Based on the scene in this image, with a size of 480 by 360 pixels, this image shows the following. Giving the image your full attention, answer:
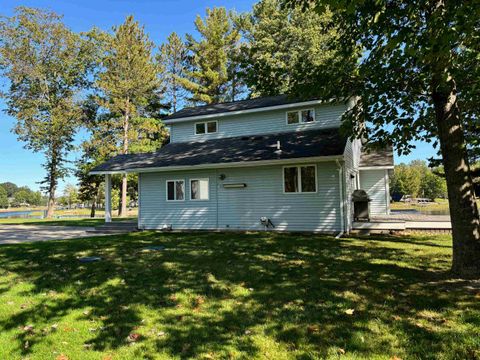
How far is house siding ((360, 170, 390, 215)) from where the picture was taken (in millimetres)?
17906

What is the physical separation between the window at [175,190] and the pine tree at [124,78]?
1543 centimetres

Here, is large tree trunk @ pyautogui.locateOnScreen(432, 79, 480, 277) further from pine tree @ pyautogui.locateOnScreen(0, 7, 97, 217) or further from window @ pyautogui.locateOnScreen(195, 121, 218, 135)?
pine tree @ pyautogui.locateOnScreen(0, 7, 97, 217)

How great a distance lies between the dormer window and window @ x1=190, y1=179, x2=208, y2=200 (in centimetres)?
506

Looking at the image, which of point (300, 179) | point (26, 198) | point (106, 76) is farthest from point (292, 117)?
point (26, 198)

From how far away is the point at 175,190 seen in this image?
49.2ft

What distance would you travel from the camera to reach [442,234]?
1139 cm

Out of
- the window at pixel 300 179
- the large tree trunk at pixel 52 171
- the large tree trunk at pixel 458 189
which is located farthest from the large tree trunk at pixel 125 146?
the large tree trunk at pixel 458 189

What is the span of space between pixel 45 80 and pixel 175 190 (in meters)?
23.3

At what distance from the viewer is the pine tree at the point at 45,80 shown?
28.6 meters

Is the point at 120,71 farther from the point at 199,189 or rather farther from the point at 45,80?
the point at 199,189

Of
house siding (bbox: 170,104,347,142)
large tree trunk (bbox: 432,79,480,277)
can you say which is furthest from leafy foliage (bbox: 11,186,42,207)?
large tree trunk (bbox: 432,79,480,277)

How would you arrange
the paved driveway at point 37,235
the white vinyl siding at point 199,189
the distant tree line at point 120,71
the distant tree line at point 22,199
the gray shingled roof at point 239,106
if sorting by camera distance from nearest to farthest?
the paved driveway at point 37,235 → the white vinyl siding at point 199,189 → the gray shingled roof at point 239,106 → the distant tree line at point 120,71 → the distant tree line at point 22,199

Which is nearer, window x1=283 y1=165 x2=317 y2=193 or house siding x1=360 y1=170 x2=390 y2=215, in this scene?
window x1=283 y1=165 x2=317 y2=193

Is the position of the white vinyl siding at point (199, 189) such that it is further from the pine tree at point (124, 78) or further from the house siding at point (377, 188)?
the pine tree at point (124, 78)
